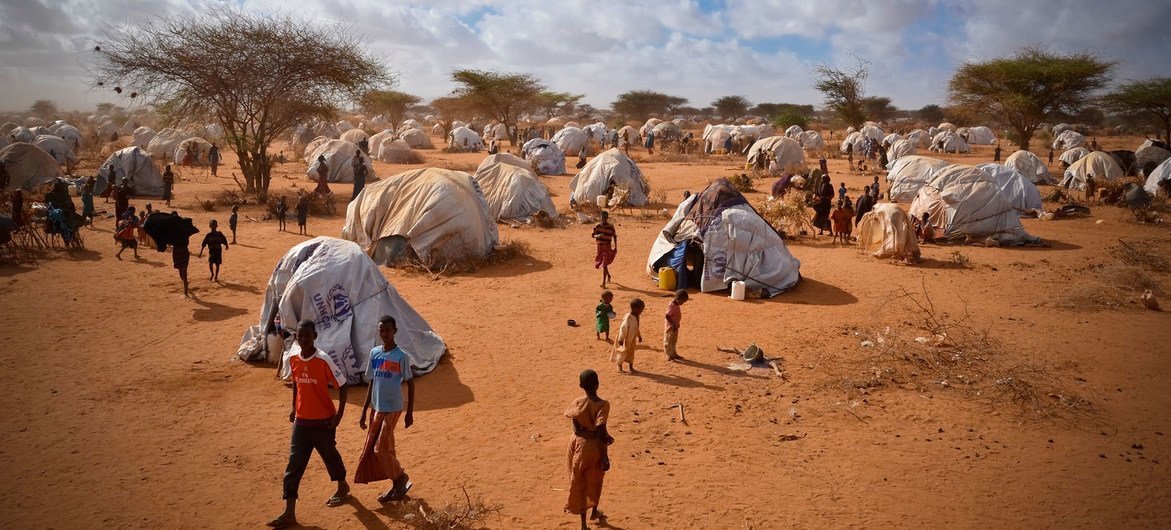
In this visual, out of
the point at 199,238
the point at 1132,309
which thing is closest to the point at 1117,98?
the point at 1132,309

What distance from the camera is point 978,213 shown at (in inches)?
648

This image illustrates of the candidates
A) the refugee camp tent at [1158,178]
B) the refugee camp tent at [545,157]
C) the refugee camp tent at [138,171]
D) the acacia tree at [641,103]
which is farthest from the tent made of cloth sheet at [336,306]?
the acacia tree at [641,103]

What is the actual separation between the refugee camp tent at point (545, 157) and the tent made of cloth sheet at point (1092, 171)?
64.6ft

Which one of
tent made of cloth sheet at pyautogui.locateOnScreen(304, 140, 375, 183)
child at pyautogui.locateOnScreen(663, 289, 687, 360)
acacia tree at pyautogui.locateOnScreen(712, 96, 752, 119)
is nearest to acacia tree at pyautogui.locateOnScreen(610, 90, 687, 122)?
acacia tree at pyautogui.locateOnScreen(712, 96, 752, 119)

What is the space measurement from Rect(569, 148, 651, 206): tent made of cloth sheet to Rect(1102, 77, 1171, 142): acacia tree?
86.4ft

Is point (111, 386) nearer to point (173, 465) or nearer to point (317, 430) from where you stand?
point (173, 465)

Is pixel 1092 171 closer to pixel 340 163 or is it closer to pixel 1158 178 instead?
pixel 1158 178

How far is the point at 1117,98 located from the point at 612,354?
35624mm

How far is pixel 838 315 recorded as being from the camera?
11.0 m

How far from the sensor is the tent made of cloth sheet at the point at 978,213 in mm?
16375

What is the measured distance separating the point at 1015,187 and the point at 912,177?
14.7 feet

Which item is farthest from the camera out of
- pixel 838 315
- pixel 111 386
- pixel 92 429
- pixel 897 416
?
pixel 838 315

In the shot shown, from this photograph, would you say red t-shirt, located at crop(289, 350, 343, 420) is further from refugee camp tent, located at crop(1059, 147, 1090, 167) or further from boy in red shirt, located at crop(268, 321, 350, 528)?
refugee camp tent, located at crop(1059, 147, 1090, 167)

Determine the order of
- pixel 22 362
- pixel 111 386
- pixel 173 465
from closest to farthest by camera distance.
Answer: pixel 173 465
pixel 111 386
pixel 22 362
